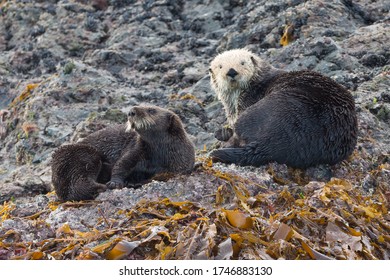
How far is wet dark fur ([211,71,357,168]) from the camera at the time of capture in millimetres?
6492

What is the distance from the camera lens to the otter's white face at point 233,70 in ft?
25.9

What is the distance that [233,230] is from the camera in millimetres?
4566

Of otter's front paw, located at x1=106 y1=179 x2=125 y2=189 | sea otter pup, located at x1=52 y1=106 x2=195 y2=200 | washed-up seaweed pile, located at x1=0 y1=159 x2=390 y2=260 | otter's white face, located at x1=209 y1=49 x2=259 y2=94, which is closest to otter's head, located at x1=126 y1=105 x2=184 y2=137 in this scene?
sea otter pup, located at x1=52 y1=106 x2=195 y2=200

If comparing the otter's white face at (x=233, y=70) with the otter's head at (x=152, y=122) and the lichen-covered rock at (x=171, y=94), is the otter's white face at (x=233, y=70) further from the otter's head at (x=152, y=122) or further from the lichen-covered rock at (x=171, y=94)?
the otter's head at (x=152, y=122)

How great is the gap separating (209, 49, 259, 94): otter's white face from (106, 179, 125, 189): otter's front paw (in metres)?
2.41

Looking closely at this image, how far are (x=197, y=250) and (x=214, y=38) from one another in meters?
7.66

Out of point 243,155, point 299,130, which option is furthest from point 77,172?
point 299,130

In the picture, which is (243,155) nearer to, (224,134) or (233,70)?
(224,134)

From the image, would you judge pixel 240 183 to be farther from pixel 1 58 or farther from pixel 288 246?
pixel 1 58

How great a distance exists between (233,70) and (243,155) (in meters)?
1.60

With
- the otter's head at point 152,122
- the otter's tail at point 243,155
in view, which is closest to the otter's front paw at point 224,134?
the otter's tail at point 243,155

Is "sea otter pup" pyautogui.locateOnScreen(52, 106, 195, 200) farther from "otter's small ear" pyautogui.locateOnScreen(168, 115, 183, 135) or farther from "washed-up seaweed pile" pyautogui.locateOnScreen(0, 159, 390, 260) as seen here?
"washed-up seaweed pile" pyautogui.locateOnScreen(0, 159, 390, 260)

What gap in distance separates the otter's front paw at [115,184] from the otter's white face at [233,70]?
2.41 meters

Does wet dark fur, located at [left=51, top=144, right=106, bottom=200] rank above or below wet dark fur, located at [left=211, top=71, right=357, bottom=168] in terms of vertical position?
above
